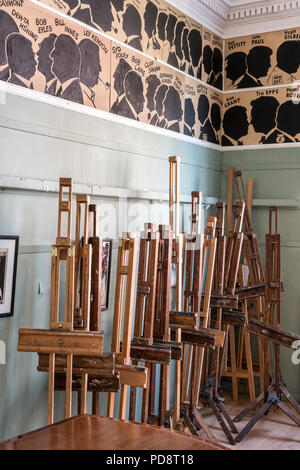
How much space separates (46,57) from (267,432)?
10.1 ft

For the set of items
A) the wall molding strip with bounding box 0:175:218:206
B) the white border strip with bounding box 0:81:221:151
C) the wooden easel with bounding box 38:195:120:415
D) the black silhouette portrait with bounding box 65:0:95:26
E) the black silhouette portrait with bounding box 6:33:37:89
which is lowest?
the wooden easel with bounding box 38:195:120:415

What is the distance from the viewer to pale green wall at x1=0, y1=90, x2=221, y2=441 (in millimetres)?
2863

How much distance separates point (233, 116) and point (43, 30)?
2.48m

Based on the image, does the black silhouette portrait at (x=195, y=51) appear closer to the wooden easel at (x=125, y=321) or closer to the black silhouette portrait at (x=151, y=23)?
the black silhouette portrait at (x=151, y=23)

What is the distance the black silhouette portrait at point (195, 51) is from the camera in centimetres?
457

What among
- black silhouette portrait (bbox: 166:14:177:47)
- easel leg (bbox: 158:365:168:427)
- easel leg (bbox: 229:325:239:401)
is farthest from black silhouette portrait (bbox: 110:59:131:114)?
easel leg (bbox: 229:325:239:401)

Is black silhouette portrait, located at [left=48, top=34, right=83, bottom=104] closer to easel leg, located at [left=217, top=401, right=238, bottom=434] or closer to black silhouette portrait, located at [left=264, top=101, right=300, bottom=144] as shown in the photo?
black silhouette portrait, located at [left=264, top=101, right=300, bottom=144]

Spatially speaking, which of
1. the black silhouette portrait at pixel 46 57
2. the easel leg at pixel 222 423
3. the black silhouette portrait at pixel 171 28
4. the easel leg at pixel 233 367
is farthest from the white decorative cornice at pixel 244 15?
the easel leg at pixel 222 423

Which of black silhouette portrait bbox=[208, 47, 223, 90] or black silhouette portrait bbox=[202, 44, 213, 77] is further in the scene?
black silhouette portrait bbox=[208, 47, 223, 90]

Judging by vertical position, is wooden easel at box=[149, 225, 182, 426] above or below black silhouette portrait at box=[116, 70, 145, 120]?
below

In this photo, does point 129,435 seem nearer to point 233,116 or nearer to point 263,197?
point 263,197

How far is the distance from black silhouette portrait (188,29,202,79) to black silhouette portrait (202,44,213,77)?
8cm

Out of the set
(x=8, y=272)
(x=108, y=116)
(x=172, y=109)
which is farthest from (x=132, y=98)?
(x=8, y=272)

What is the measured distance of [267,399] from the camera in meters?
4.22
